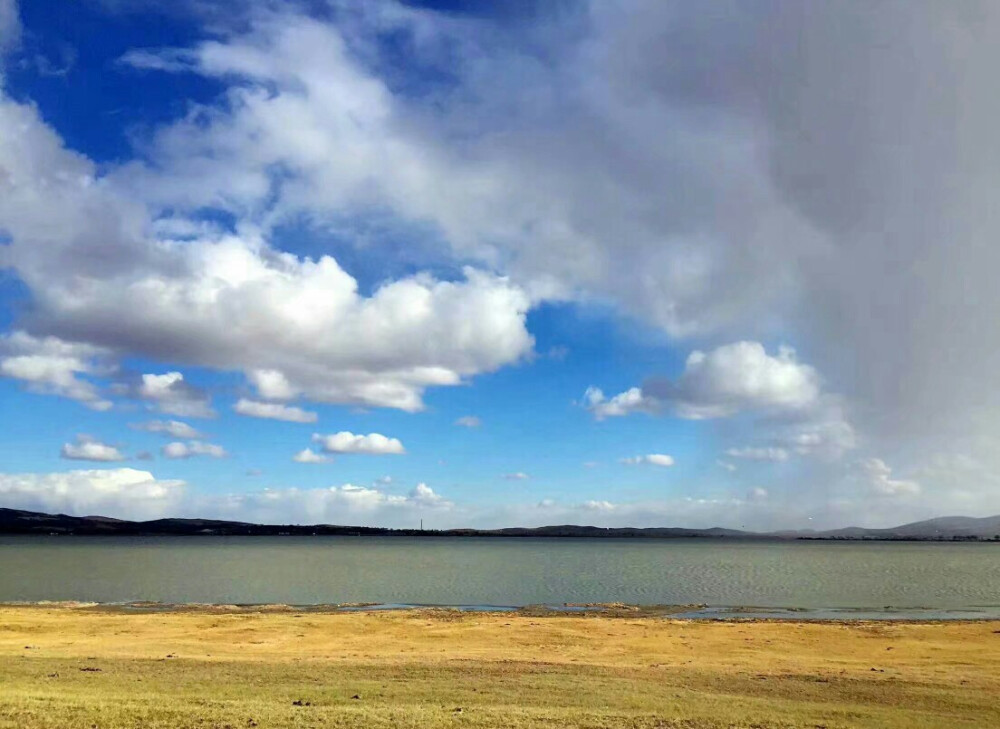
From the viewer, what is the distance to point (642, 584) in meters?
89.3

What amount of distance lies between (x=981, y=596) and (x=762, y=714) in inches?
2960

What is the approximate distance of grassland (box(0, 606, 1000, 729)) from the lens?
17.8 meters

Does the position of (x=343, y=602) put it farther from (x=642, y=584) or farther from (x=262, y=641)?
(x=642, y=584)

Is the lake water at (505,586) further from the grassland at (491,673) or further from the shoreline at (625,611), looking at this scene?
the grassland at (491,673)

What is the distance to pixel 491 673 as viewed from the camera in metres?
25.6

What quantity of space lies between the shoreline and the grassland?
237 inches

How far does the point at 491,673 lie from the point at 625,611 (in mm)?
34032

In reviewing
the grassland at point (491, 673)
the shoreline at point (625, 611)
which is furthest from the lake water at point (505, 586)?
the grassland at point (491, 673)

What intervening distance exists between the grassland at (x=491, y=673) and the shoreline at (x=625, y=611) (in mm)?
6027

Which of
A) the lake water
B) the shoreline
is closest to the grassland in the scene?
the shoreline

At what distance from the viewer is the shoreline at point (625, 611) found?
5341 cm

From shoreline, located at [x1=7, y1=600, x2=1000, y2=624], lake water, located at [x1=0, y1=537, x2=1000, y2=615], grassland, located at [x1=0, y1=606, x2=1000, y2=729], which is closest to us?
grassland, located at [x1=0, y1=606, x2=1000, y2=729]

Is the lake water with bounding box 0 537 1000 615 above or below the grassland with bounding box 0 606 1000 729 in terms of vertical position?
below

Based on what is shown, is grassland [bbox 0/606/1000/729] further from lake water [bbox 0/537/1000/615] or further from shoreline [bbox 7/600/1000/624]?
lake water [bbox 0/537/1000/615]
